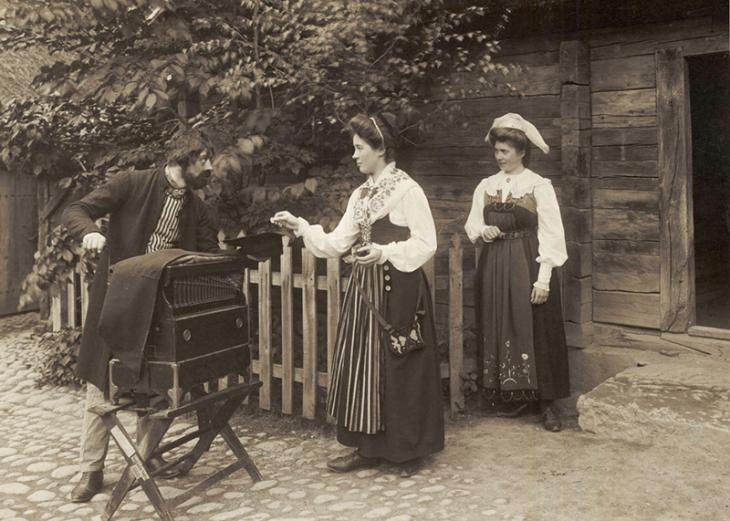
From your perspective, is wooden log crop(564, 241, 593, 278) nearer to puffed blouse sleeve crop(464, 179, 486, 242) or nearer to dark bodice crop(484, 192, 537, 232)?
dark bodice crop(484, 192, 537, 232)

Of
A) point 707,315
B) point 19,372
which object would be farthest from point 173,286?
point 707,315

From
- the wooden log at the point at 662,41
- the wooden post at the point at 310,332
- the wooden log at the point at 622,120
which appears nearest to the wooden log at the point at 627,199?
the wooden log at the point at 622,120

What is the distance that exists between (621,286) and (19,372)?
513cm

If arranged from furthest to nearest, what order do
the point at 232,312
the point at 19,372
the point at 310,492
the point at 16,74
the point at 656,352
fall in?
the point at 16,74 → the point at 19,372 → the point at 656,352 → the point at 310,492 → the point at 232,312

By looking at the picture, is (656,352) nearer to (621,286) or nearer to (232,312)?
(621,286)

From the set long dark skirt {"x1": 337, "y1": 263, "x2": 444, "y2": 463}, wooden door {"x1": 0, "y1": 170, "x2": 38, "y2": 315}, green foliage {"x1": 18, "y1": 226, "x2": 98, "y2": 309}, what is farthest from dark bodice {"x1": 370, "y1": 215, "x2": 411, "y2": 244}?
wooden door {"x1": 0, "y1": 170, "x2": 38, "y2": 315}

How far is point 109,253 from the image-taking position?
4.11 meters

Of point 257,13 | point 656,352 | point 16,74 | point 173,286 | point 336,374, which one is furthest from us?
point 16,74

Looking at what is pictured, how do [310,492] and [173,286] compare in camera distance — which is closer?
[173,286]

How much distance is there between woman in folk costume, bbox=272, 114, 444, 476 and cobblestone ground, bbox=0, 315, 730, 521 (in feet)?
0.80

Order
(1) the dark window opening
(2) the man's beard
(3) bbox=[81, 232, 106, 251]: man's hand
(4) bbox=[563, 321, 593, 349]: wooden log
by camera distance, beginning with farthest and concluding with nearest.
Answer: (1) the dark window opening, (4) bbox=[563, 321, 593, 349]: wooden log, (2) the man's beard, (3) bbox=[81, 232, 106, 251]: man's hand

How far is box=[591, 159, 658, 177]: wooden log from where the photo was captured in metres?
5.46

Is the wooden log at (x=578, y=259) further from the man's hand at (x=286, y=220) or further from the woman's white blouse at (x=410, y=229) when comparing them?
the man's hand at (x=286, y=220)

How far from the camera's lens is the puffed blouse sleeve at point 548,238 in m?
4.94
